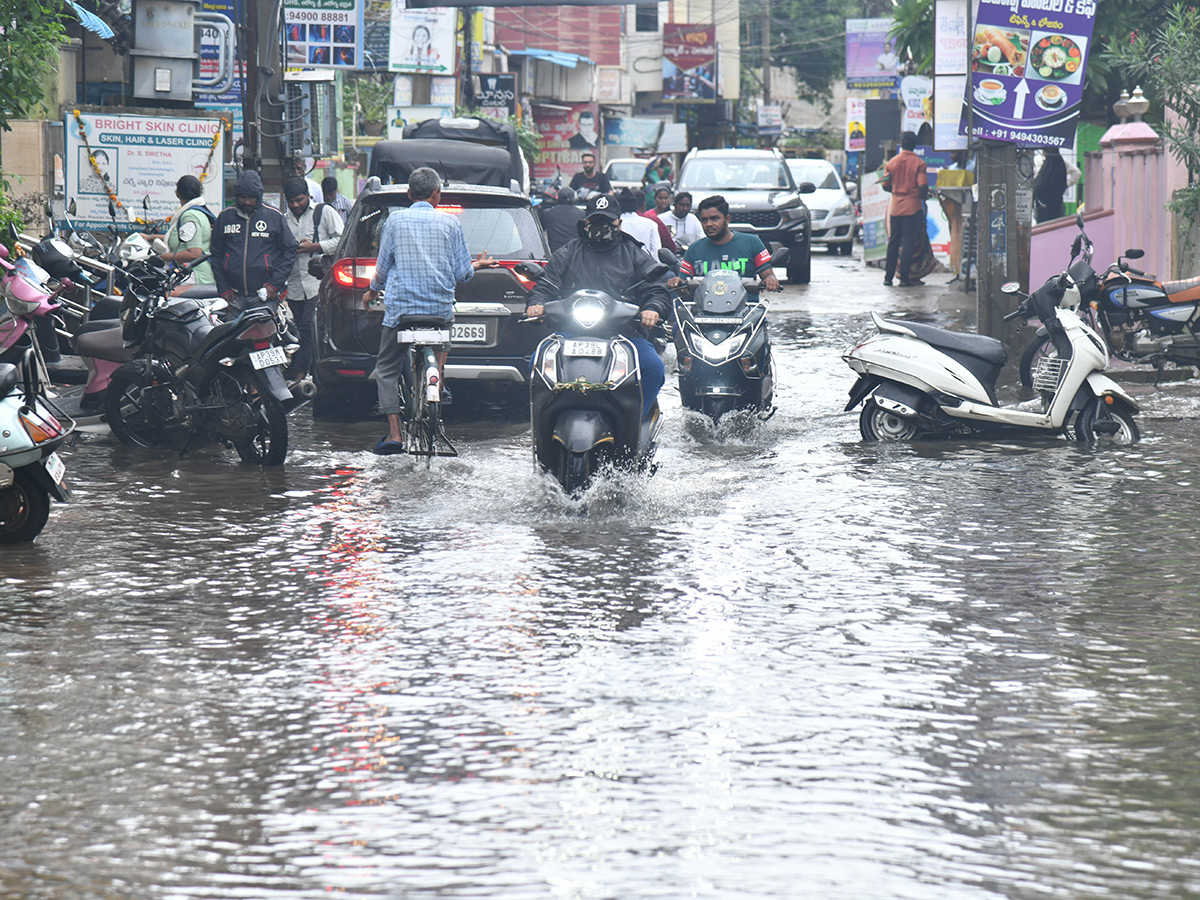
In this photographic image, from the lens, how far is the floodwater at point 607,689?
420cm

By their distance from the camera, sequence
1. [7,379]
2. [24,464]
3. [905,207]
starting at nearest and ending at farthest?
[24,464], [7,379], [905,207]

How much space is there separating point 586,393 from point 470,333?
11.2 ft

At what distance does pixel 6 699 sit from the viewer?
221 inches

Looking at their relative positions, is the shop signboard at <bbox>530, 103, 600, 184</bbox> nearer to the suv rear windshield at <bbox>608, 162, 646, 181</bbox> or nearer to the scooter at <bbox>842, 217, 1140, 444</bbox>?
the suv rear windshield at <bbox>608, 162, 646, 181</bbox>

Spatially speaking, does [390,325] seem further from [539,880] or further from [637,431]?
[539,880]

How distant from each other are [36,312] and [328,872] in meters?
7.28

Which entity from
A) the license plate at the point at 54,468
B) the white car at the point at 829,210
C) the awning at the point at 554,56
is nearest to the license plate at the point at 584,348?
the license plate at the point at 54,468

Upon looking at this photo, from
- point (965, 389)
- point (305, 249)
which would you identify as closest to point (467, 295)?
point (305, 249)

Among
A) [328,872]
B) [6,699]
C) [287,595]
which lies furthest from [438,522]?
[328,872]

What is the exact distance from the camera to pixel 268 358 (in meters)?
10.7

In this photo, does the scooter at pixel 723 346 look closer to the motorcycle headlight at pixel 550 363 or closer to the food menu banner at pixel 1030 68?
the motorcycle headlight at pixel 550 363

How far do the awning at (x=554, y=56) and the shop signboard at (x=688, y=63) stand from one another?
1076 centimetres

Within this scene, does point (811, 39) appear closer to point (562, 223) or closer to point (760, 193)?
point (760, 193)

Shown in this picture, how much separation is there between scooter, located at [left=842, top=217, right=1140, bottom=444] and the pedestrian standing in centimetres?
1358
